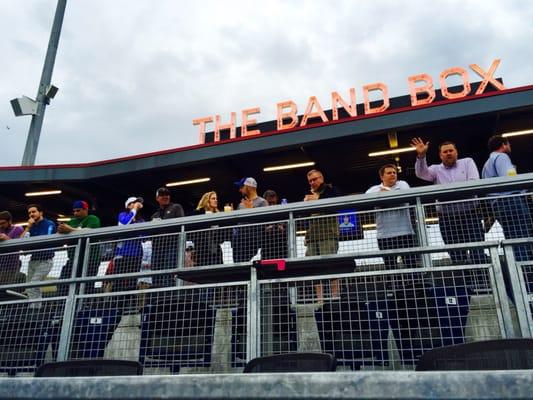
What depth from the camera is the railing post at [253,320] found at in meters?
3.79

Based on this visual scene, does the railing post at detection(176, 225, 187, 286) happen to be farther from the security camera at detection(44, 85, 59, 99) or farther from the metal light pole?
the security camera at detection(44, 85, 59, 99)

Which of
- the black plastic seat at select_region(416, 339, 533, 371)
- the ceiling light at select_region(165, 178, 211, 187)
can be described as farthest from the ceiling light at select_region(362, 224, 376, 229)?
the ceiling light at select_region(165, 178, 211, 187)

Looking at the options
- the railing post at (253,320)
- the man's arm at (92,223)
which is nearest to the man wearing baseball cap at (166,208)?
the man's arm at (92,223)

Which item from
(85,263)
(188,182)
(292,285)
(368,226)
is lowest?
(292,285)

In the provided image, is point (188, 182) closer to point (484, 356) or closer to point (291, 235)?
point (291, 235)

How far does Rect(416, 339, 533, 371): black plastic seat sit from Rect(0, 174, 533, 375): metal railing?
104 centimetres

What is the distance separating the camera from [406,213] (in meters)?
4.52

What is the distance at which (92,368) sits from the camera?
3.04 m

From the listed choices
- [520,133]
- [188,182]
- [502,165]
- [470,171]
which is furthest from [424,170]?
[188,182]

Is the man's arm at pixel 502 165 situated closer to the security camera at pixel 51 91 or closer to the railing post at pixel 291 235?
the railing post at pixel 291 235

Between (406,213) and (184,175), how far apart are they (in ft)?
23.2

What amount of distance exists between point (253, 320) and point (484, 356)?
6.45 ft

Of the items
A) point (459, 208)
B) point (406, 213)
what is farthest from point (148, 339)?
point (459, 208)

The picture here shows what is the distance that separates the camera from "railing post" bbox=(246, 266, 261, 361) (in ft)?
12.4
